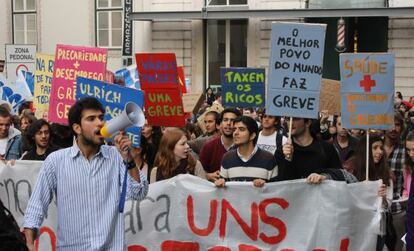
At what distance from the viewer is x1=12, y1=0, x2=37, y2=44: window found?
27016mm

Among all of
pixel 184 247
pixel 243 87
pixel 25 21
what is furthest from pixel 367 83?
pixel 25 21

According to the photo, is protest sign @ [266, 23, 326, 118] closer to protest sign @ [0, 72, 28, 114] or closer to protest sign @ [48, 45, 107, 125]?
protest sign @ [48, 45, 107, 125]

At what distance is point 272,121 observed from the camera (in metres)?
8.09

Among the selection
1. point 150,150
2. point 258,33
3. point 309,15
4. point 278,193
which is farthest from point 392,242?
point 258,33

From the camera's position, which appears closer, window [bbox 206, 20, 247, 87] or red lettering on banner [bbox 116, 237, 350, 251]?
red lettering on banner [bbox 116, 237, 350, 251]

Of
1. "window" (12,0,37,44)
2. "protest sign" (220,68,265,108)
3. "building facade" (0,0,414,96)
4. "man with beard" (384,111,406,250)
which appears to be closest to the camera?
"man with beard" (384,111,406,250)

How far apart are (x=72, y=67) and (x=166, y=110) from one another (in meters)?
1.22

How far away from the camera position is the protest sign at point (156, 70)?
8.18 metres

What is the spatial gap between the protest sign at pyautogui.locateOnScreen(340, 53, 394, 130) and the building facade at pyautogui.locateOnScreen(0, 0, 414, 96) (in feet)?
48.3

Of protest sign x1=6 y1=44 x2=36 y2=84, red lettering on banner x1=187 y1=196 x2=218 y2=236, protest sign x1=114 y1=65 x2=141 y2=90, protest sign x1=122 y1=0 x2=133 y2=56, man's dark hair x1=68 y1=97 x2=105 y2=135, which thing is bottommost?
red lettering on banner x1=187 y1=196 x2=218 y2=236

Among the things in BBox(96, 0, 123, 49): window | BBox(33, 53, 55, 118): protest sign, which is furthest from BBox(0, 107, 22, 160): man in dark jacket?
BBox(96, 0, 123, 49): window

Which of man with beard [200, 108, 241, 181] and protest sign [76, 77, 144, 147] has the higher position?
protest sign [76, 77, 144, 147]

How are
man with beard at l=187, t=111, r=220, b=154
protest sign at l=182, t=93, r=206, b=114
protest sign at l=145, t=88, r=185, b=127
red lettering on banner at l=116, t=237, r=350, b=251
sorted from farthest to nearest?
protest sign at l=182, t=93, r=206, b=114 < man with beard at l=187, t=111, r=220, b=154 < protest sign at l=145, t=88, r=185, b=127 < red lettering on banner at l=116, t=237, r=350, b=251

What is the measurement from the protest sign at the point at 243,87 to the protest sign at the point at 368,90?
136 inches
